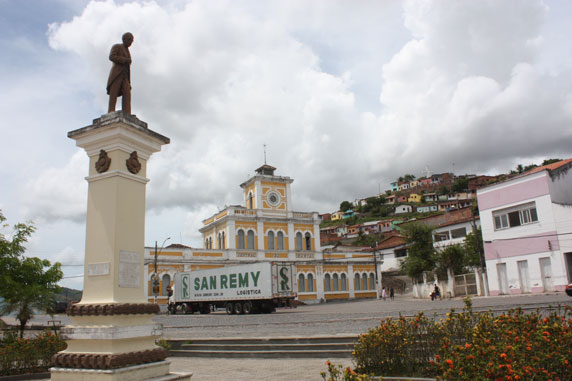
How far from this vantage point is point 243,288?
1124 inches

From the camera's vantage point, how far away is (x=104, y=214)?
5895 millimetres

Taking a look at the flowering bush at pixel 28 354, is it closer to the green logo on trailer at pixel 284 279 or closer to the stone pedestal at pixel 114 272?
the stone pedestal at pixel 114 272

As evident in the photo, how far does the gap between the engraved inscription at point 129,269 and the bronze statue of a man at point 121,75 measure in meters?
2.12

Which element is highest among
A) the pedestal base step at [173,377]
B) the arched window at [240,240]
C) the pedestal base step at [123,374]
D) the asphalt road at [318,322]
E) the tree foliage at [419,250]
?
the arched window at [240,240]

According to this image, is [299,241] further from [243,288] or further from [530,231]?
[530,231]

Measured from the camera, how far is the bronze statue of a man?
655 cm

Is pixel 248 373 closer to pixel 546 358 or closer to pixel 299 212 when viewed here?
pixel 546 358

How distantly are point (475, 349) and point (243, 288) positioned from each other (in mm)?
24304

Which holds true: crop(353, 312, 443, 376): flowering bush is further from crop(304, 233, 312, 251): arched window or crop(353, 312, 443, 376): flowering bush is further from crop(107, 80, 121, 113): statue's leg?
crop(304, 233, 312, 251): arched window

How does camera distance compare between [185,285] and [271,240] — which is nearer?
[185,285]

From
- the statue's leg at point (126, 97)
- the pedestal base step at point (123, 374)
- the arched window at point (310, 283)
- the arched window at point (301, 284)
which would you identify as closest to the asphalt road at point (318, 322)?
the pedestal base step at point (123, 374)

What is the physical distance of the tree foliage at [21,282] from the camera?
14.2 m

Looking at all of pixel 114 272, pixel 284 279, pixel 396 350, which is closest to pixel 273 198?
pixel 284 279

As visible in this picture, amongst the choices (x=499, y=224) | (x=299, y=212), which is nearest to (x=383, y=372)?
(x=499, y=224)
